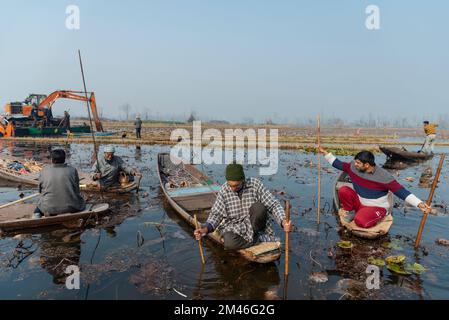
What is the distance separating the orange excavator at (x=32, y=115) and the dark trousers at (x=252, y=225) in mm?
26145

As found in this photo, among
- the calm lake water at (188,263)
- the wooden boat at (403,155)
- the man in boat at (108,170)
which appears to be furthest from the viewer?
the wooden boat at (403,155)

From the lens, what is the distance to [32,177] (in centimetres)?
1055

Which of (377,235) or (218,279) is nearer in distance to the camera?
(218,279)

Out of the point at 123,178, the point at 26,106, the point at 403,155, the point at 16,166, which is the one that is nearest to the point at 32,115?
the point at 26,106

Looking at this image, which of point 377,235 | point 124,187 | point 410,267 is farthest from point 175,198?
point 410,267

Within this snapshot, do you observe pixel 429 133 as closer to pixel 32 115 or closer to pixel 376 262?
pixel 376 262

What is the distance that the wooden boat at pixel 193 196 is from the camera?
4922 mm

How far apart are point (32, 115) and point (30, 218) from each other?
2609 cm

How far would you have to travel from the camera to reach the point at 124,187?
9.51 metres

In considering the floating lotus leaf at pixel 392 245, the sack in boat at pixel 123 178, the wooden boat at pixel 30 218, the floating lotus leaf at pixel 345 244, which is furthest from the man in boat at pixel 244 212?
the sack in boat at pixel 123 178

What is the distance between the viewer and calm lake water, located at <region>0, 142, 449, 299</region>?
4.55 m

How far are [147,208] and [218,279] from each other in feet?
14.6

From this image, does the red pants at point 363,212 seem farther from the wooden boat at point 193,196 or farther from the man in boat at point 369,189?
the wooden boat at point 193,196
